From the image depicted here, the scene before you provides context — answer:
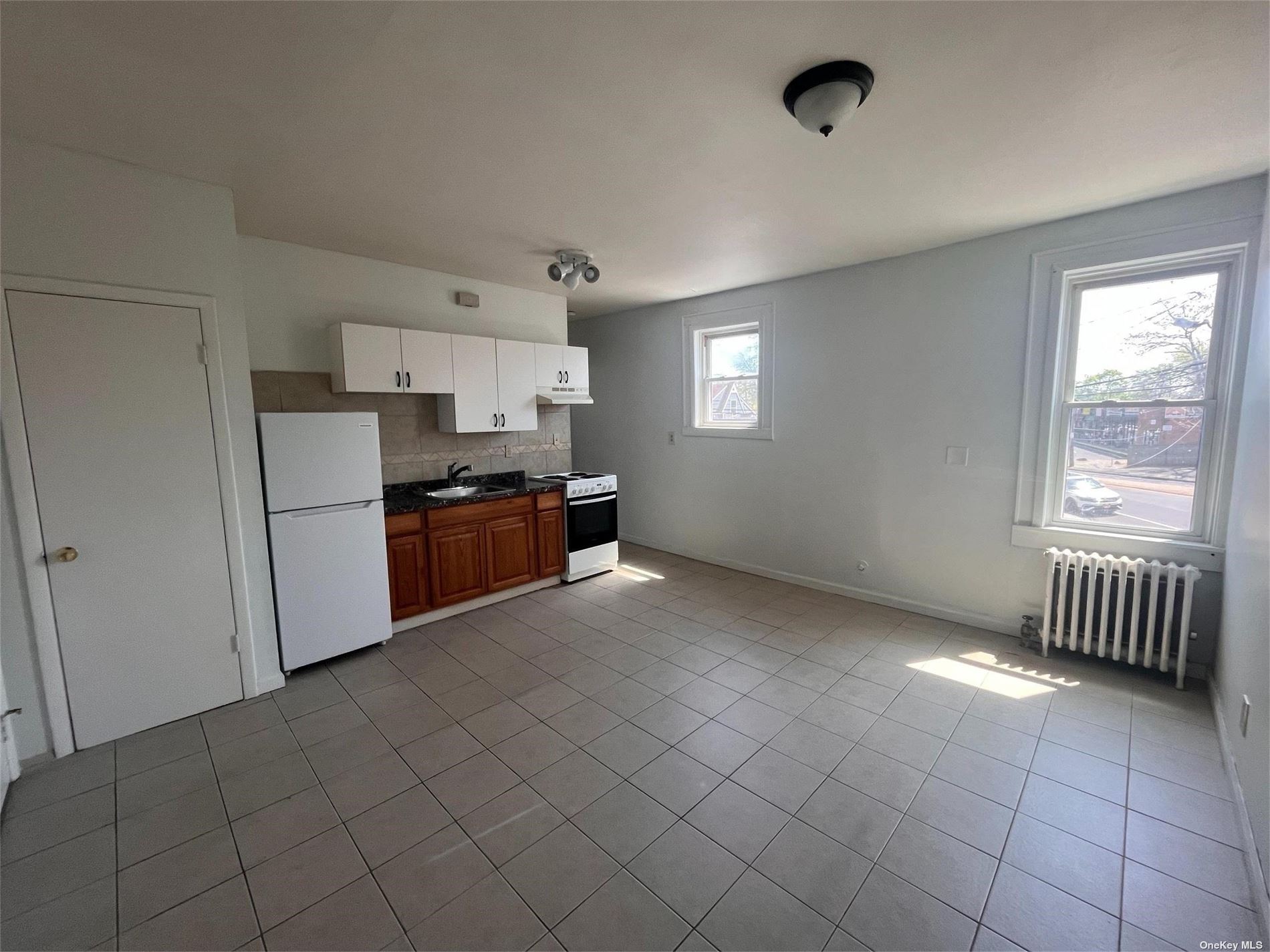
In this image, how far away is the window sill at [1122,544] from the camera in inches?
109

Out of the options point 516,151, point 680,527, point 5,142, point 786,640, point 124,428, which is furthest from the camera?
point 680,527

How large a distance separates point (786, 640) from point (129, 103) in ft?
13.4

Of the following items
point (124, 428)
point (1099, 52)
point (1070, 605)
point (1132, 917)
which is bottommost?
point (1132, 917)

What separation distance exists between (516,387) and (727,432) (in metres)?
1.99

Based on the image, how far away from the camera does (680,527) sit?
549 cm

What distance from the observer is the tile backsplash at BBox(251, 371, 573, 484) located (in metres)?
3.44

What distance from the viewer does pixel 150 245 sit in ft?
7.78

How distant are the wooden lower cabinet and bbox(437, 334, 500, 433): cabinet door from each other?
0.68 meters

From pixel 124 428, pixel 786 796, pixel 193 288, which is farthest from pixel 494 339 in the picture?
pixel 786 796

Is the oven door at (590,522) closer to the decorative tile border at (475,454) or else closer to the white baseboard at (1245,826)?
the decorative tile border at (475,454)

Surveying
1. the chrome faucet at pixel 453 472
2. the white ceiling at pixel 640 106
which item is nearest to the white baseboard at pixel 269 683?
the chrome faucet at pixel 453 472

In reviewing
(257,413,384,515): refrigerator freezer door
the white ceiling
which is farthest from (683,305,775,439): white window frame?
(257,413,384,515): refrigerator freezer door

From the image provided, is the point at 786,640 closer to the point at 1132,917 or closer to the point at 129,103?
the point at 1132,917

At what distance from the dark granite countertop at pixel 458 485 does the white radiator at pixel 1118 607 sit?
3567 millimetres
